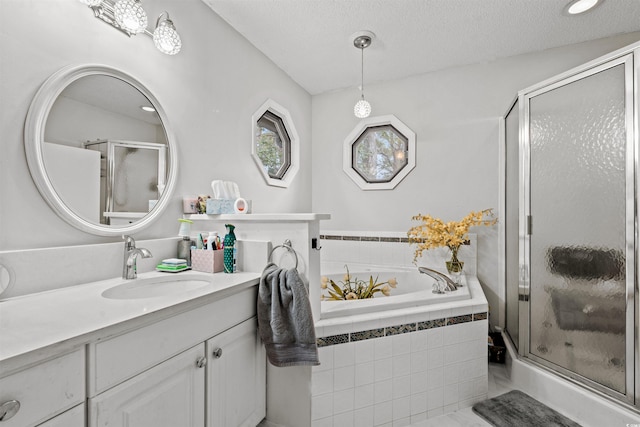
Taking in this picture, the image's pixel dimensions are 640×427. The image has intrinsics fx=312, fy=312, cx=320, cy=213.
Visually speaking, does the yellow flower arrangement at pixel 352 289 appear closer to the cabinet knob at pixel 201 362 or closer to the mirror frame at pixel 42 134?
the cabinet knob at pixel 201 362

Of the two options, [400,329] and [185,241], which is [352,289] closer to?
[400,329]

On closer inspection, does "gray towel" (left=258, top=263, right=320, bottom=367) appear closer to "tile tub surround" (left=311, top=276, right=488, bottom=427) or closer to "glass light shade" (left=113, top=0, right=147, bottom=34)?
"tile tub surround" (left=311, top=276, right=488, bottom=427)

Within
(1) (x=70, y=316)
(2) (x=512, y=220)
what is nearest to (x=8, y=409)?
(1) (x=70, y=316)

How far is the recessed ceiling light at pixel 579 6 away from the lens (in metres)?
1.91

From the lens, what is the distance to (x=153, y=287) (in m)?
1.39

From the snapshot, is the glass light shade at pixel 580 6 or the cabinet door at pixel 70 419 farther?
the glass light shade at pixel 580 6

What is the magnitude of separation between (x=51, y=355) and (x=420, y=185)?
8.98 feet

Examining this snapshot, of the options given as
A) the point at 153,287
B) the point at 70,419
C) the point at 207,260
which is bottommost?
the point at 70,419

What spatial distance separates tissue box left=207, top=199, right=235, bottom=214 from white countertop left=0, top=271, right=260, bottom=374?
A: 0.49 m

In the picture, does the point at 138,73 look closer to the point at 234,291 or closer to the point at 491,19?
the point at 234,291

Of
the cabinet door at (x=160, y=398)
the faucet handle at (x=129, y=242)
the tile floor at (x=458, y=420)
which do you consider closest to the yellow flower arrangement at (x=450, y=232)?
the tile floor at (x=458, y=420)

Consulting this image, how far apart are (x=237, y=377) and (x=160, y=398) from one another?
393mm

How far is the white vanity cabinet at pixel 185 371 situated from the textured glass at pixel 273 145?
1457 mm

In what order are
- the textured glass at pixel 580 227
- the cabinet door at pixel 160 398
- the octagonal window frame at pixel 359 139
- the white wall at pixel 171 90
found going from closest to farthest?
the cabinet door at pixel 160 398 → the white wall at pixel 171 90 → the textured glass at pixel 580 227 → the octagonal window frame at pixel 359 139
